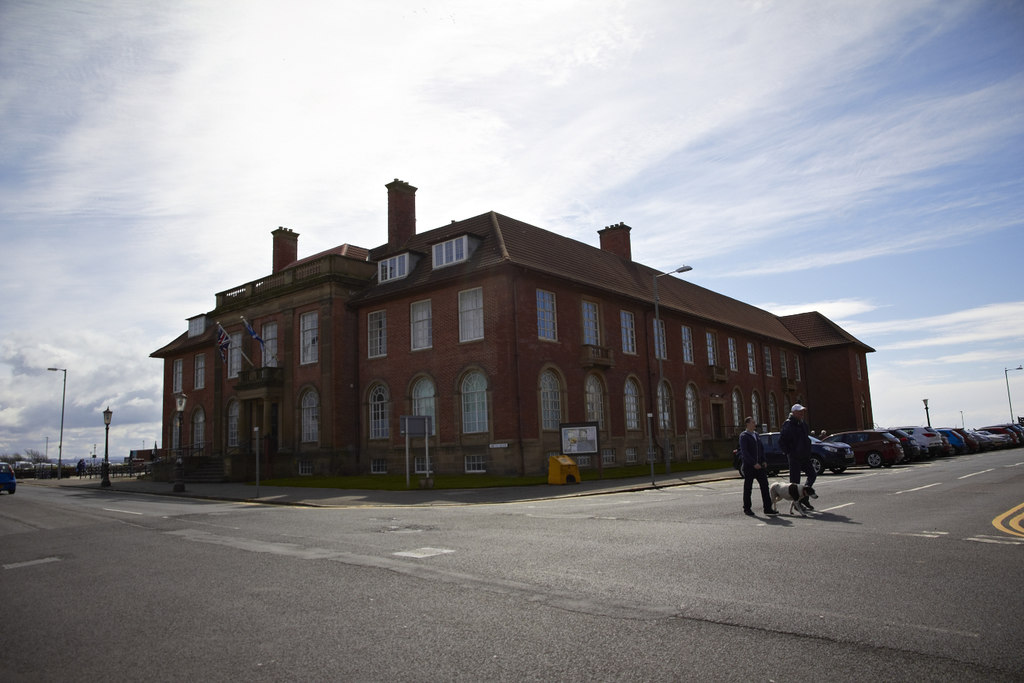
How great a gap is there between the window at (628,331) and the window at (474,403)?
9.91m

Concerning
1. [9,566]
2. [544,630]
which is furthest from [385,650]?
[9,566]

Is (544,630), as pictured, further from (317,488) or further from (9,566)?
(317,488)

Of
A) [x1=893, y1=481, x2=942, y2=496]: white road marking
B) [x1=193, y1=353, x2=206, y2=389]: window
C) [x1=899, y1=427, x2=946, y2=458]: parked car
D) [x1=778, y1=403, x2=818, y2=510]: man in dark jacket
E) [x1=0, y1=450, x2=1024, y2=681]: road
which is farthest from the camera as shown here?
[x1=193, y1=353, x2=206, y2=389]: window

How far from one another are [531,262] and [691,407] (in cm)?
1706

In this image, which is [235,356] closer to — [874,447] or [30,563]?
[30,563]

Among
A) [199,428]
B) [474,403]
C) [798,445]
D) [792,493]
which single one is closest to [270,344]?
[199,428]

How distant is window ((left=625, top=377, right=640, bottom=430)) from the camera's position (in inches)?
1442

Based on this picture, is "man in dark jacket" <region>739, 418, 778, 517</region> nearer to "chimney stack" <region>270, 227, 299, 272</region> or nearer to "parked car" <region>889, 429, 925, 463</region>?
"parked car" <region>889, 429, 925, 463</region>

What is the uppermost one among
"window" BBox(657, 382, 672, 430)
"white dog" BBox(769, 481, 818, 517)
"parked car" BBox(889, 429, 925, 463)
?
"window" BBox(657, 382, 672, 430)

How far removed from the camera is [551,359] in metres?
31.7

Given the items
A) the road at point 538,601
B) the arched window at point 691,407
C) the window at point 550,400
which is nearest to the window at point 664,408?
the arched window at point 691,407

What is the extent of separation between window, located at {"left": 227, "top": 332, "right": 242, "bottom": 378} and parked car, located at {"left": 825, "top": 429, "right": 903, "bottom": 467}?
3142 cm

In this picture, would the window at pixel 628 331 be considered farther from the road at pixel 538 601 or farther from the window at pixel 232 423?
the road at pixel 538 601

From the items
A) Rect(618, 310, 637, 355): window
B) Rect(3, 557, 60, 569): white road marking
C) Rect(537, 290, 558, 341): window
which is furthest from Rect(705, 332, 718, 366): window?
Rect(3, 557, 60, 569): white road marking
